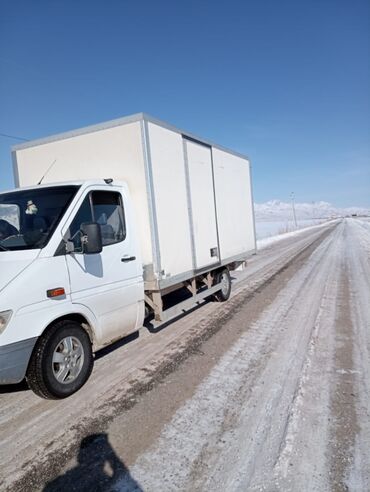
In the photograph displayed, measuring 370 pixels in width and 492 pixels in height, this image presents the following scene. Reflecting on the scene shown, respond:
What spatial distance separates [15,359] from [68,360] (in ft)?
2.30

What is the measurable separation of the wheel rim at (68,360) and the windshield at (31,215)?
1.15 metres

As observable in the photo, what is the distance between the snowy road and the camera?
2.54 m

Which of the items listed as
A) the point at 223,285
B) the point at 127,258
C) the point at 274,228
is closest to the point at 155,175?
the point at 127,258

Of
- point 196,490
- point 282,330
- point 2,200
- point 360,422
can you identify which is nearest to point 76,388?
point 196,490

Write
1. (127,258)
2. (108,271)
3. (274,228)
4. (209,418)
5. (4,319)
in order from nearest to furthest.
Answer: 1. (4,319)
2. (209,418)
3. (108,271)
4. (127,258)
5. (274,228)

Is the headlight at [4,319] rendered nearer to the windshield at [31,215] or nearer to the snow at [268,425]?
the windshield at [31,215]

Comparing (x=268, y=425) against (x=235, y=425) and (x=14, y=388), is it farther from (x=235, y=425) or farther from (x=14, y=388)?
(x=14, y=388)

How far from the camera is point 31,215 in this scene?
4113 millimetres

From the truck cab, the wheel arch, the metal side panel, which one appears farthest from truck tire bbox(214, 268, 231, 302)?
the wheel arch

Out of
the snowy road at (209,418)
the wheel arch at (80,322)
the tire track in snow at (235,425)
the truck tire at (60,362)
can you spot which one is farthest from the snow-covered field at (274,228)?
the truck tire at (60,362)

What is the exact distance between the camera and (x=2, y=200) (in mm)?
4500

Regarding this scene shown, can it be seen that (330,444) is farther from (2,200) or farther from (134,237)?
(2,200)

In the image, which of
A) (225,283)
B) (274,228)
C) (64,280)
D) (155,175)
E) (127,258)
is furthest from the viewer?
(274,228)

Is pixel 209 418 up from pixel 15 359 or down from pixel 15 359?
down
